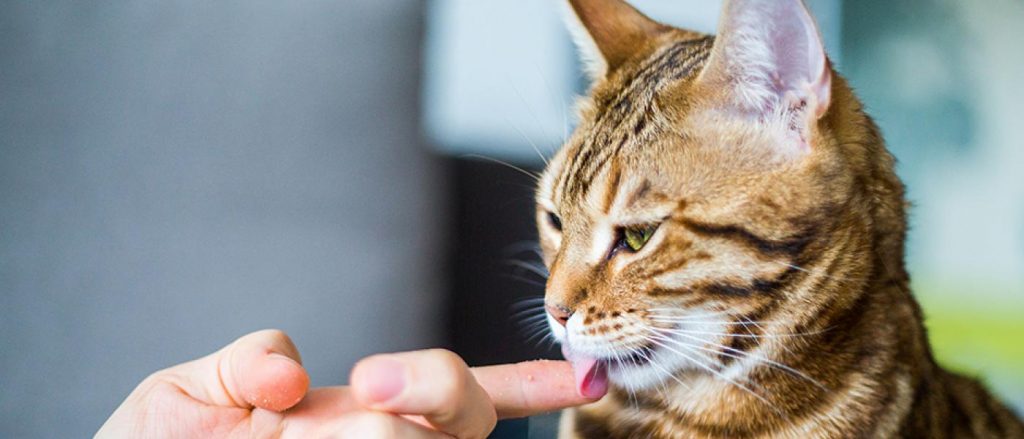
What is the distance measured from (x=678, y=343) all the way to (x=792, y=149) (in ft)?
0.61

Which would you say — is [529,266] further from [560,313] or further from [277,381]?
[277,381]

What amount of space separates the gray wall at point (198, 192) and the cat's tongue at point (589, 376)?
23cm

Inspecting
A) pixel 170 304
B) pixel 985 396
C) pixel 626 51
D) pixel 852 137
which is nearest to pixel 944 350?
pixel 985 396

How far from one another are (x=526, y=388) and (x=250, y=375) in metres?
0.21

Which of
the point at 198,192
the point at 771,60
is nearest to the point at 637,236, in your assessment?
the point at 771,60

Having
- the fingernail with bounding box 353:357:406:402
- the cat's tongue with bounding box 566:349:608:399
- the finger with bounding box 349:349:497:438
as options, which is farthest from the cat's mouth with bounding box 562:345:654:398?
the fingernail with bounding box 353:357:406:402

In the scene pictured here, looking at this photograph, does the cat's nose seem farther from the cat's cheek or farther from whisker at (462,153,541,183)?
whisker at (462,153,541,183)

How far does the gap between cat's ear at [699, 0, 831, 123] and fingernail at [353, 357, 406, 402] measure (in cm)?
38

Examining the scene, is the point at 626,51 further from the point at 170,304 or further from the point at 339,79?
the point at 170,304

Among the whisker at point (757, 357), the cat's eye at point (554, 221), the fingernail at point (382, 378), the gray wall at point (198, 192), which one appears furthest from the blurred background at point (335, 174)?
the fingernail at point (382, 378)

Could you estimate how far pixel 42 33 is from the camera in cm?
78

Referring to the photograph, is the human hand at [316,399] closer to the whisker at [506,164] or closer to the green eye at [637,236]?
the green eye at [637,236]

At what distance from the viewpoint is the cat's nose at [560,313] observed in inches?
27.0

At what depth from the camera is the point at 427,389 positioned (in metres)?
0.50
